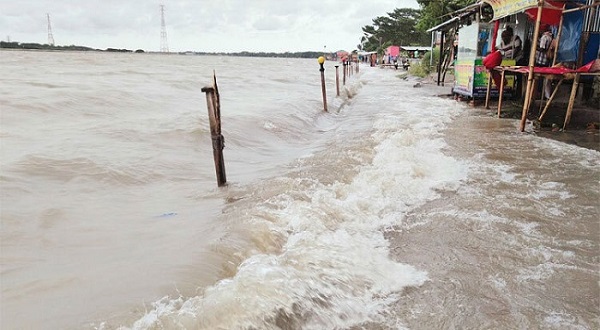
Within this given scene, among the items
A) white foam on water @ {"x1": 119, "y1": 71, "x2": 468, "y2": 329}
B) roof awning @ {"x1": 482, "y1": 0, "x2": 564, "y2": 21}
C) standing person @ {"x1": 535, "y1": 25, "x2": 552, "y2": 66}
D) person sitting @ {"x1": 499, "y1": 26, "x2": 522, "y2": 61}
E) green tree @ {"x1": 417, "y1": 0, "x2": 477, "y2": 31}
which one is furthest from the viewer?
green tree @ {"x1": 417, "y1": 0, "x2": 477, "y2": 31}

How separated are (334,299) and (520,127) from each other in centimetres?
737

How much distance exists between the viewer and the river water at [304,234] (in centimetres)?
282

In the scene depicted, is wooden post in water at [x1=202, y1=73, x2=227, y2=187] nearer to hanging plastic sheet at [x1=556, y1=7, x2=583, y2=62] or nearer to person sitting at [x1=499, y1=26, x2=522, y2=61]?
hanging plastic sheet at [x1=556, y1=7, x2=583, y2=62]

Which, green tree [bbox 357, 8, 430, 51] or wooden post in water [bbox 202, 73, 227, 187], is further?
green tree [bbox 357, 8, 430, 51]

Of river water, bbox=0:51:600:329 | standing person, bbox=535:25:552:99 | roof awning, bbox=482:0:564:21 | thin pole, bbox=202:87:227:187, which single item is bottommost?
river water, bbox=0:51:600:329

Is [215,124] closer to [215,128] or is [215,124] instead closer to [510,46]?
[215,128]

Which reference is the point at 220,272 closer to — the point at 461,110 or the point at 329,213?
the point at 329,213

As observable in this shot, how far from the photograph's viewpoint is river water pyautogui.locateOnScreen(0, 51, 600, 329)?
2824mm

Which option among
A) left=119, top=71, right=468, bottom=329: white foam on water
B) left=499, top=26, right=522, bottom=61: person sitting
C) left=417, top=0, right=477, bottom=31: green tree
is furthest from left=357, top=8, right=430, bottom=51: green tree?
left=119, top=71, right=468, bottom=329: white foam on water

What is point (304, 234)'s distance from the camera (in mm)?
3947

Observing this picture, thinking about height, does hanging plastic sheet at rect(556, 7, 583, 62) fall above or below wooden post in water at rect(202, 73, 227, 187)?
above

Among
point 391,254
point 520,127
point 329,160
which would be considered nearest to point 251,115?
point 329,160

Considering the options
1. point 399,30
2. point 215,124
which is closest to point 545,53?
point 215,124

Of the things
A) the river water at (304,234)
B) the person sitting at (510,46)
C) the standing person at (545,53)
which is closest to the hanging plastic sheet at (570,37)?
the standing person at (545,53)
